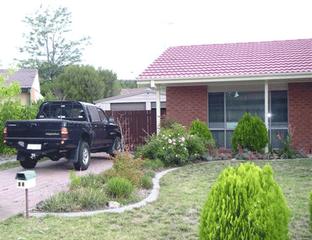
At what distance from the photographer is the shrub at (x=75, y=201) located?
773 cm

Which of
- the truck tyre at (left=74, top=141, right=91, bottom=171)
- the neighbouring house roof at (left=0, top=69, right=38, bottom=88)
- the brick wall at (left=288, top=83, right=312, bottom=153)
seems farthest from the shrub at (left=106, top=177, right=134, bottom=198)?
the neighbouring house roof at (left=0, top=69, right=38, bottom=88)

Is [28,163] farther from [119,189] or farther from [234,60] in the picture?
[234,60]

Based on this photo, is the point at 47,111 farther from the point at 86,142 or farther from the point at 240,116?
the point at 240,116

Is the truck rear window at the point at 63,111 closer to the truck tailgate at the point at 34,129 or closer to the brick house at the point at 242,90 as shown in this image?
the truck tailgate at the point at 34,129

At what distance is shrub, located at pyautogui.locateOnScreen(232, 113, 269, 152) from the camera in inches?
632

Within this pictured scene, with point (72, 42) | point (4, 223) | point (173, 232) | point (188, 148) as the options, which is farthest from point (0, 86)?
point (72, 42)

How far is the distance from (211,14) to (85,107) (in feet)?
53.8

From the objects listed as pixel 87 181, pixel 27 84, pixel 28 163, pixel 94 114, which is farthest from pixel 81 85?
pixel 87 181

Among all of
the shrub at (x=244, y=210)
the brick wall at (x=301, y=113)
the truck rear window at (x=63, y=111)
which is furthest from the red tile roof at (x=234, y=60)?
the shrub at (x=244, y=210)

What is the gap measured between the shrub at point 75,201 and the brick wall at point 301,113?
10.9m

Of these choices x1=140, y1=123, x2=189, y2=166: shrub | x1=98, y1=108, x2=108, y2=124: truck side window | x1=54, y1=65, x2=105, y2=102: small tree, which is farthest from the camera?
x1=54, y1=65, x2=105, y2=102: small tree

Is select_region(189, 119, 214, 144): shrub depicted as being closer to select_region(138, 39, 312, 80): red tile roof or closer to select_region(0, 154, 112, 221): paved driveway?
select_region(138, 39, 312, 80): red tile roof

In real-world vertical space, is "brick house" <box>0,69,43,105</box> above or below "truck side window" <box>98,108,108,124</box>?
above

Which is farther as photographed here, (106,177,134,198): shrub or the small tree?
the small tree
